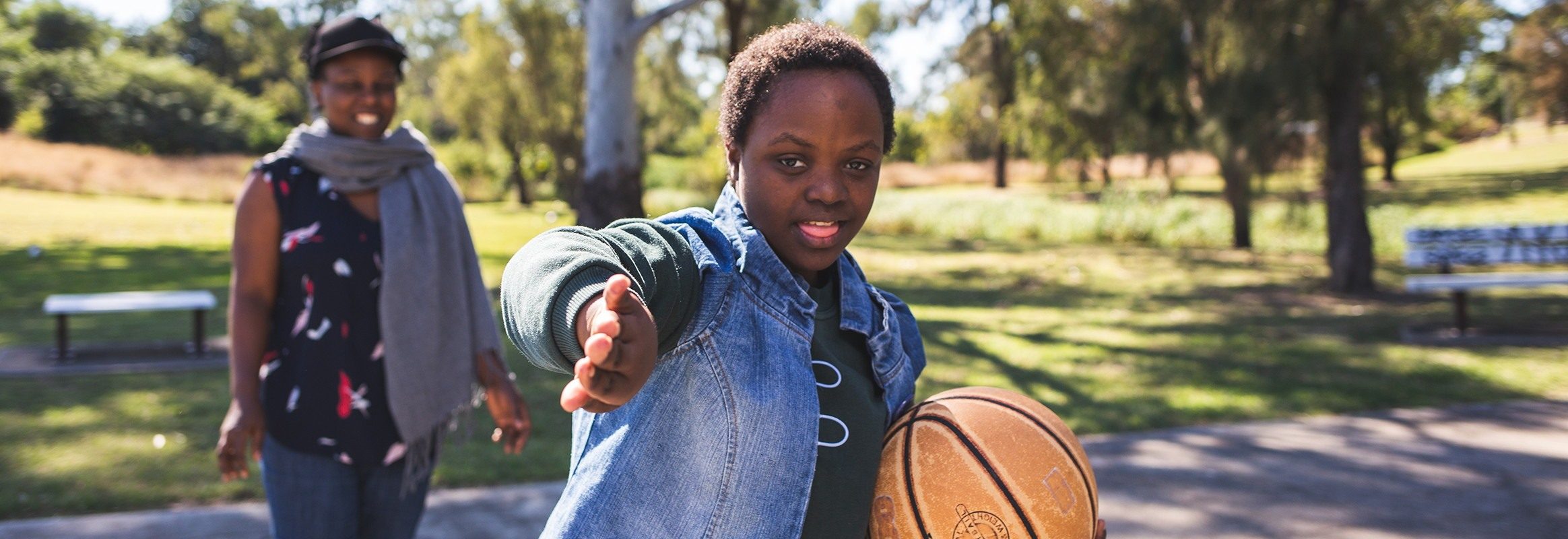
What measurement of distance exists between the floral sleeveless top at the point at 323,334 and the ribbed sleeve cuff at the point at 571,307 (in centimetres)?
164

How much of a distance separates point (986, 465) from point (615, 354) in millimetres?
994

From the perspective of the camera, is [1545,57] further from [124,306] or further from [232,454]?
[232,454]

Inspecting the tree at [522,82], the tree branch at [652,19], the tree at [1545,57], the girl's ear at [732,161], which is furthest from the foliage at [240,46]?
the girl's ear at [732,161]

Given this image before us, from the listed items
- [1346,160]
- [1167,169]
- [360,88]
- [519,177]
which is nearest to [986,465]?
[360,88]

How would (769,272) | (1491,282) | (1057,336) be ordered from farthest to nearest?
1. (1057,336)
2. (1491,282)
3. (769,272)

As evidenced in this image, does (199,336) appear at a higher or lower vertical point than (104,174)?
lower

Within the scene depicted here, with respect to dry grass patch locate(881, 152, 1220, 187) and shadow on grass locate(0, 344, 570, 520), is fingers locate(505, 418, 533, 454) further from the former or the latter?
dry grass patch locate(881, 152, 1220, 187)

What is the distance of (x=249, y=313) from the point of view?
277cm

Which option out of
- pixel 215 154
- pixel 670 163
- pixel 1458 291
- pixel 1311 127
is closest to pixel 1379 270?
pixel 1311 127

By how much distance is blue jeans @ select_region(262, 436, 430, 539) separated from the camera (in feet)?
8.80

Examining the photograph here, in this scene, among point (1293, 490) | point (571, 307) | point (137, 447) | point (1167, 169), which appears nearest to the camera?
point (571, 307)

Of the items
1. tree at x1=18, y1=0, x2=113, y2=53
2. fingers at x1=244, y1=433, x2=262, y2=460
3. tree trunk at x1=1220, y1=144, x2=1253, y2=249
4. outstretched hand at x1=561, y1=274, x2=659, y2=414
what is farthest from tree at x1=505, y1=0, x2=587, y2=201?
tree at x1=18, y1=0, x2=113, y2=53

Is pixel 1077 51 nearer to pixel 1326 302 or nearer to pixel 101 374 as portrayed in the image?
pixel 1326 302

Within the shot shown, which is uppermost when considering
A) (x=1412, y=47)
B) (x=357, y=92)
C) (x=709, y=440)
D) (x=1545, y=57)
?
(x=1545, y=57)
